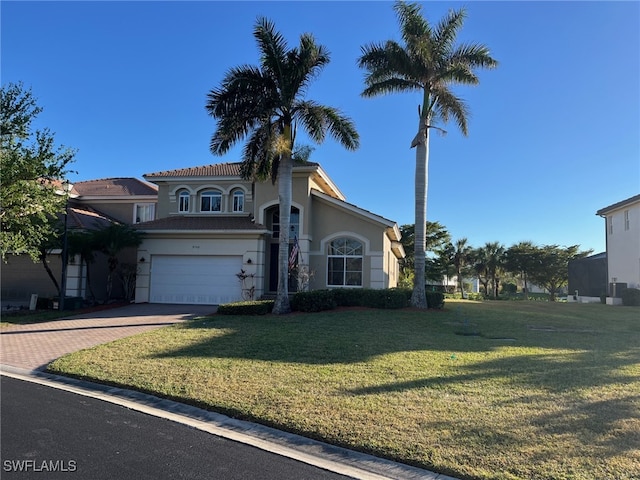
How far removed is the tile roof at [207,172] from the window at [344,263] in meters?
7.17

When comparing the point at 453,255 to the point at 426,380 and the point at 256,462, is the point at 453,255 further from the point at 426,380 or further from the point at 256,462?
the point at 256,462

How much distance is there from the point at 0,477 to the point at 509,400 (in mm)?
6141

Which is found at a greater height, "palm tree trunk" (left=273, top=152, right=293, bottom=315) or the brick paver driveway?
"palm tree trunk" (left=273, top=152, right=293, bottom=315)

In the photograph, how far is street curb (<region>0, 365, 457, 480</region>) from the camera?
4.53m

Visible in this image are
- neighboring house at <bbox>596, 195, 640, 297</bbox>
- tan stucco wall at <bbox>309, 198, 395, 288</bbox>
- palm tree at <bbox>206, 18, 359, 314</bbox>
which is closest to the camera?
palm tree at <bbox>206, 18, 359, 314</bbox>

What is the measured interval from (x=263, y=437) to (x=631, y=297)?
92.3 ft

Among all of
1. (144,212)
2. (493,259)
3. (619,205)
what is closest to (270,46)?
(144,212)

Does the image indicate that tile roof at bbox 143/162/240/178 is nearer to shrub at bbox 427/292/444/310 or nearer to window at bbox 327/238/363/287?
window at bbox 327/238/363/287

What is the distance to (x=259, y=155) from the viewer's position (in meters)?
16.9

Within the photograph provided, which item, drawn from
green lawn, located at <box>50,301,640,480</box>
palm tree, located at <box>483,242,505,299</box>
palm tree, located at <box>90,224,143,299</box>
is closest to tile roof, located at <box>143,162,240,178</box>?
palm tree, located at <box>90,224,143,299</box>

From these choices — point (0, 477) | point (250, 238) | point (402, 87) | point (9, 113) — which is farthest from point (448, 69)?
point (0, 477)

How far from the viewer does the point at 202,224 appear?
22594mm

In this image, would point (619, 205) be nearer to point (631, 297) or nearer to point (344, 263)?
point (631, 297)

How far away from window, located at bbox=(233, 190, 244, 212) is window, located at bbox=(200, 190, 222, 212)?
2.84 ft
